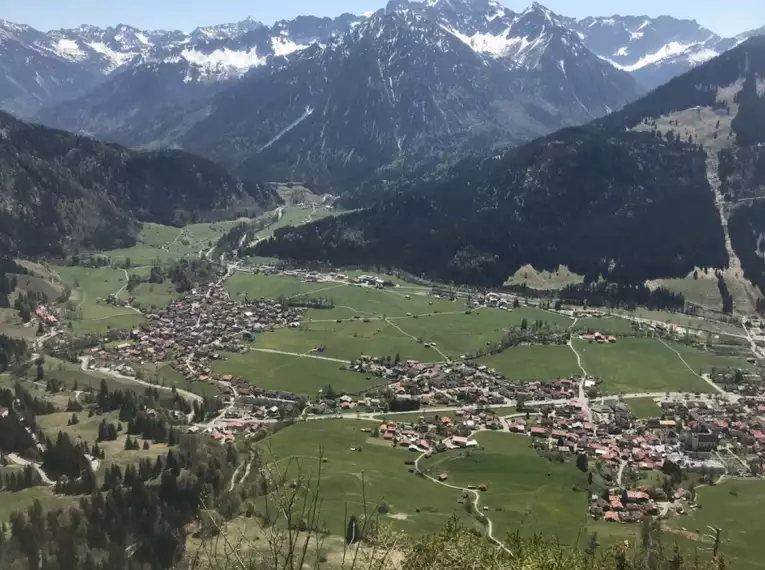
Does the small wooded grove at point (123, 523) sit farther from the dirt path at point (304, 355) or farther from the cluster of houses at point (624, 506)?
the dirt path at point (304, 355)

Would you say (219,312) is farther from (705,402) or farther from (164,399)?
(705,402)

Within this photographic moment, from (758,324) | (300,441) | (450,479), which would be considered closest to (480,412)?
(450,479)

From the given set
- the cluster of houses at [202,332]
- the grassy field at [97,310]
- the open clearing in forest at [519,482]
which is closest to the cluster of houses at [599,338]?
the open clearing in forest at [519,482]

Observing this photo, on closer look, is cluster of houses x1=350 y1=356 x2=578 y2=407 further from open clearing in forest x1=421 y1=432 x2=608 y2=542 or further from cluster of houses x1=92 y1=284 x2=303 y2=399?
cluster of houses x1=92 y1=284 x2=303 y2=399

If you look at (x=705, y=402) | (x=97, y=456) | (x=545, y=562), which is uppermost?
(x=545, y=562)

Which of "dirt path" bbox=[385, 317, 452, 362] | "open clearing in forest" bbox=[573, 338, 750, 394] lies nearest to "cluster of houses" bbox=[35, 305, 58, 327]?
"dirt path" bbox=[385, 317, 452, 362]

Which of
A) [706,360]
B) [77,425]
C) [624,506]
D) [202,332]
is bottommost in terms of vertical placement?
[77,425]

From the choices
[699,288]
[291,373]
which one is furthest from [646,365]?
[291,373]

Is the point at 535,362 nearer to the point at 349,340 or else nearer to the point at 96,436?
the point at 349,340
